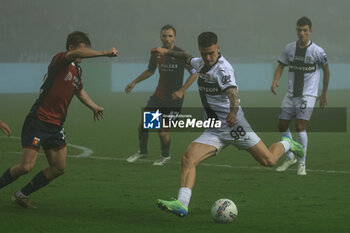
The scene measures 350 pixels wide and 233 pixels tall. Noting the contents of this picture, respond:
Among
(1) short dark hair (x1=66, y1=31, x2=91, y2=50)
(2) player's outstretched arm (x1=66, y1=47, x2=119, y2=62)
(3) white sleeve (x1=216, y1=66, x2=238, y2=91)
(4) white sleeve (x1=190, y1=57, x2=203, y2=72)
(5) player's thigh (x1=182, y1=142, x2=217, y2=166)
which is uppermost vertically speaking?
(1) short dark hair (x1=66, y1=31, x2=91, y2=50)

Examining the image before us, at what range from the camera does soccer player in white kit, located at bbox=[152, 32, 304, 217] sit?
774 centimetres

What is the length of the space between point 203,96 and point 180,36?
42971mm

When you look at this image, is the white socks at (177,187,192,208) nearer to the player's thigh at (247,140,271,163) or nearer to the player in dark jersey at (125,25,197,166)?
the player's thigh at (247,140,271,163)

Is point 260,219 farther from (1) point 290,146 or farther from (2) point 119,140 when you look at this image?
(2) point 119,140

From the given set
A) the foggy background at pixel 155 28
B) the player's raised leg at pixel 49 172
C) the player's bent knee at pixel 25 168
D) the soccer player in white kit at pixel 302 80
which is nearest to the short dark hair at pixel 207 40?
the player's raised leg at pixel 49 172

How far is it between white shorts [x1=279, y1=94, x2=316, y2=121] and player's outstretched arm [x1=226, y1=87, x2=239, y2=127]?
3.86m

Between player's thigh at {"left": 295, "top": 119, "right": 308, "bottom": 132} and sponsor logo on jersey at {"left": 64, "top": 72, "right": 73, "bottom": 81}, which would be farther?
player's thigh at {"left": 295, "top": 119, "right": 308, "bottom": 132}

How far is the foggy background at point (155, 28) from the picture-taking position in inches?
1796

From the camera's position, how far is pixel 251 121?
74.2ft

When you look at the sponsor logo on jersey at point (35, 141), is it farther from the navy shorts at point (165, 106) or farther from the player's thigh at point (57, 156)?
the navy shorts at point (165, 106)

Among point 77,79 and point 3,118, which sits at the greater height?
point 77,79

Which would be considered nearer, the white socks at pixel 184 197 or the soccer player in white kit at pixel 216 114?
the white socks at pixel 184 197

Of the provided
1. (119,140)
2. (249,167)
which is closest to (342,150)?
(249,167)

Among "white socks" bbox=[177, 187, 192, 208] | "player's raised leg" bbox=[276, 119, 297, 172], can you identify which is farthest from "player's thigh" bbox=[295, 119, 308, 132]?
"white socks" bbox=[177, 187, 192, 208]
